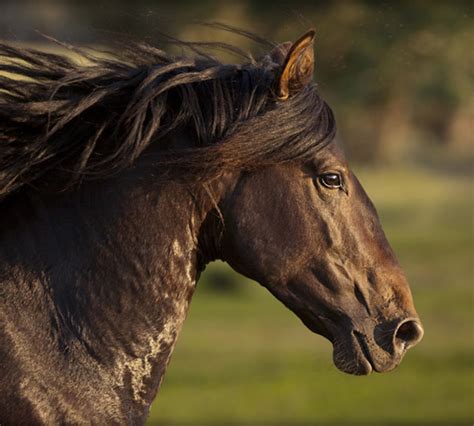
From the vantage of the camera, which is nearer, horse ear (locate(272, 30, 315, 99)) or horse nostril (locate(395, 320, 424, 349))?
horse ear (locate(272, 30, 315, 99))

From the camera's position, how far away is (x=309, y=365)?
18.8 m

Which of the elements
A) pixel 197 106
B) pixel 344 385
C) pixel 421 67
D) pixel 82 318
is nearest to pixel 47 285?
pixel 82 318

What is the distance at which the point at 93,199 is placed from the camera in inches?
161

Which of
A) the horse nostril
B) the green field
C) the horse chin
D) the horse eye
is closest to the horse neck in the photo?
the horse eye

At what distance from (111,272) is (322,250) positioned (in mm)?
732

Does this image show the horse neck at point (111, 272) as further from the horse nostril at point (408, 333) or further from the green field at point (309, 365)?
the green field at point (309, 365)

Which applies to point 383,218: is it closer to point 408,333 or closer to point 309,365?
point 309,365

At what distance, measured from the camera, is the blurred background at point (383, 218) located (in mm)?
14867

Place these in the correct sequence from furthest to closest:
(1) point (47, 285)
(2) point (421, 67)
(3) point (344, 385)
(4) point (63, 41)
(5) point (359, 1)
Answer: (2) point (421, 67)
(5) point (359, 1)
(3) point (344, 385)
(4) point (63, 41)
(1) point (47, 285)

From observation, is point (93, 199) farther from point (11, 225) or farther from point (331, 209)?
point (331, 209)

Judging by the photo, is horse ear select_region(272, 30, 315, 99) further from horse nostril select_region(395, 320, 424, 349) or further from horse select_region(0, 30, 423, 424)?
horse nostril select_region(395, 320, 424, 349)

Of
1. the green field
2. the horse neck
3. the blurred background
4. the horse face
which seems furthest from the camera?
the green field

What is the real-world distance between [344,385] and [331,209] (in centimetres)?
1437

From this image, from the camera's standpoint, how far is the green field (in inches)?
606
